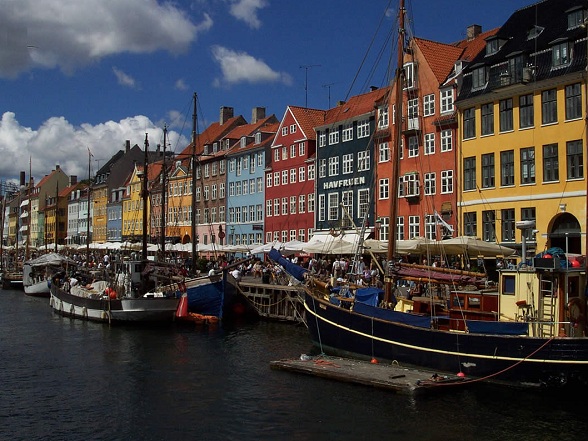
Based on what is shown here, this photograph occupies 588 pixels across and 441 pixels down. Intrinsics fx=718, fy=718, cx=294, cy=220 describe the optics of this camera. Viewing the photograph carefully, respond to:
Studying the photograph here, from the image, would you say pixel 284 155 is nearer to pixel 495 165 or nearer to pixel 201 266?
pixel 201 266

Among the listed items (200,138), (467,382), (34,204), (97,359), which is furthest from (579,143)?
(34,204)

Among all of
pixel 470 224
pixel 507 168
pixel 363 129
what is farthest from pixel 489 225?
pixel 363 129

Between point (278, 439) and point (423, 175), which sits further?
point (423, 175)

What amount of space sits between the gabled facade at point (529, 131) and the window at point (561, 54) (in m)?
0.05

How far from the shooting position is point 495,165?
41.9 metres

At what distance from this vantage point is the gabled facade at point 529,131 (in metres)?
37.3

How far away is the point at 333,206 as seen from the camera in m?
57.2

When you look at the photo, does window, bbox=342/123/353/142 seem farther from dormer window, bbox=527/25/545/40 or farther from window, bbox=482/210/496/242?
dormer window, bbox=527/25/545/40

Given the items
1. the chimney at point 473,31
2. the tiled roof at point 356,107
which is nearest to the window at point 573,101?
the chimney at point 473,31

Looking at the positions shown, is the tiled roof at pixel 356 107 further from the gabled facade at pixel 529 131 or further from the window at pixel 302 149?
the gabled facade at pixel 529 131

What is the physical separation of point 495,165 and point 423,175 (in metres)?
5.82

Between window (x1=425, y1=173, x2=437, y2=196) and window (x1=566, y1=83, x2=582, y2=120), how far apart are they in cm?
1089

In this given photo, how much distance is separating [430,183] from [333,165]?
12.4 meters

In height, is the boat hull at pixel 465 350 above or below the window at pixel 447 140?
below
